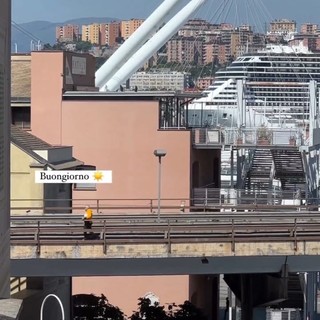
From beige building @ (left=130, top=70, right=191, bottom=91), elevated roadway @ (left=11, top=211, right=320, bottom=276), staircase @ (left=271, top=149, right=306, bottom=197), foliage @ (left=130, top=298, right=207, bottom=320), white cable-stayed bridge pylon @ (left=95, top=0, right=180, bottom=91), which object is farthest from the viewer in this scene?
beige building @ (left=130, top=70, right=191, bottom=91)

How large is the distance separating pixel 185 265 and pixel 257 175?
148 ft

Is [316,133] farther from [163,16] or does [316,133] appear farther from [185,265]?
[185,265]

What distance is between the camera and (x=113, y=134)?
4406 cm

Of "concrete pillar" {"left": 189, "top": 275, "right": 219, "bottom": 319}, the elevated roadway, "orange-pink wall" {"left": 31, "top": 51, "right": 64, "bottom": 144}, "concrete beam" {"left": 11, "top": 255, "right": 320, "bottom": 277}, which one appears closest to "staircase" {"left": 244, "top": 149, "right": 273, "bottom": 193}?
"orange-pink wall" {"left": 31, "top": 51, "right": 64, "bottom": 144}

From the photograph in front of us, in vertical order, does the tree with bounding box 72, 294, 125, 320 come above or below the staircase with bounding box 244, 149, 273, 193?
below

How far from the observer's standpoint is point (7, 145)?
41.6ft

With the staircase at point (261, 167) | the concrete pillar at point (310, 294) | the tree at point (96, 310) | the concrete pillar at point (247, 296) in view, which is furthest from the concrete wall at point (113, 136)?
the staircase at point (261, 167)

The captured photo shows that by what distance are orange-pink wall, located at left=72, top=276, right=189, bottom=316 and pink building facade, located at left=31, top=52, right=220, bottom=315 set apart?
4805 mm

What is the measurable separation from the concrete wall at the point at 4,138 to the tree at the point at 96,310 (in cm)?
1686

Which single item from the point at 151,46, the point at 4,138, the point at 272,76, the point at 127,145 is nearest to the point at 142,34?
the point at 151,46

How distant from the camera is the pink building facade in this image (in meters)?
43.5

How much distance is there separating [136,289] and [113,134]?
7459mm

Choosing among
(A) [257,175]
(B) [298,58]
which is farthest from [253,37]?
(A) [257,175]

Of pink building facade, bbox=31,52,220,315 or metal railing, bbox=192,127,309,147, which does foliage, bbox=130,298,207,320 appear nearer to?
pink building facade, bbox=31,52,220,315
